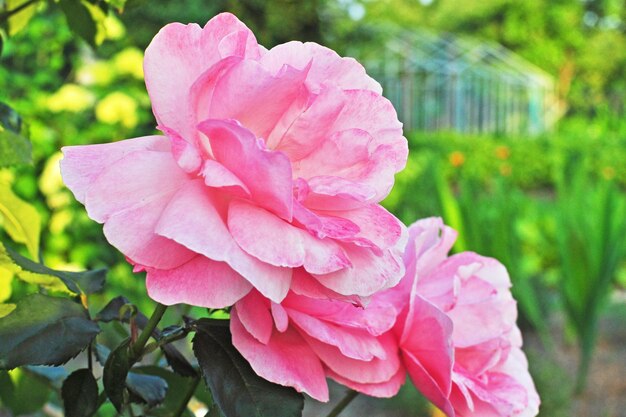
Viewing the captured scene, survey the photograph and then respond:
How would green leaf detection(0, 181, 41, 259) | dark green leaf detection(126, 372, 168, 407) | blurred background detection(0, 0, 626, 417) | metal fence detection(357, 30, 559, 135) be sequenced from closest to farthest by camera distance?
dark green leaf detection(126, 372, 168, 407), green leaf detection(0, 181, 41, 259), blurred background detection(0, 0, 626, 417), metal fence detection(357, 30, 559, 135)

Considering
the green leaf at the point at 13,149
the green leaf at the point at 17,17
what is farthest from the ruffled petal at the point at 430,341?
the green leaf at the point at 17,17

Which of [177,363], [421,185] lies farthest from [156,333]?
[421,185]

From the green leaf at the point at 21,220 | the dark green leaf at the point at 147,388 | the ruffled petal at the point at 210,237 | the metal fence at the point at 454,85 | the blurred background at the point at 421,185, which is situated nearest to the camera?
the ruffled petal at the point at 210,237

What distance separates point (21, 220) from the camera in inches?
17.7

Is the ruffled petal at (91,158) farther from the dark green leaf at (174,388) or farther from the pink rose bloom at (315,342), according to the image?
the dark green leaf at (174,388)

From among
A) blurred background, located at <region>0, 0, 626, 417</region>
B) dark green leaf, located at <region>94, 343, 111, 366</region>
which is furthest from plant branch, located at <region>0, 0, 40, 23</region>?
dark green leaf, located at <region>94, 343, 111, 366</region>

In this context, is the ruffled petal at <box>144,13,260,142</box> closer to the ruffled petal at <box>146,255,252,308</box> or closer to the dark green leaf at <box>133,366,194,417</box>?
the ruffled petal at <box>146,255,252,308</box>

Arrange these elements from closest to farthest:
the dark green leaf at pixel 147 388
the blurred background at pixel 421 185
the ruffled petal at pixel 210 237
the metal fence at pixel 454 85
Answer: the ruffled petal at pixel 210 237, the dark green leaf at pixel 147 388, the blurred background at pixel 421 185, the metal fence at pixel 454 85

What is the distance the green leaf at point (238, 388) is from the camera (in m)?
0.26

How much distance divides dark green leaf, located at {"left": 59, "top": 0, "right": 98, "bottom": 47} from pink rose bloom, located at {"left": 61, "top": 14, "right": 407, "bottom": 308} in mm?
235

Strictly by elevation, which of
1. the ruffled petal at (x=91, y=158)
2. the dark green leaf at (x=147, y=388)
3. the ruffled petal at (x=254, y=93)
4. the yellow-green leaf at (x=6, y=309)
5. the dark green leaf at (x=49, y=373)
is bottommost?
the dark green leaf at (x=49, y=373)

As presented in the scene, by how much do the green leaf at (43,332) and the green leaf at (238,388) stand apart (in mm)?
50

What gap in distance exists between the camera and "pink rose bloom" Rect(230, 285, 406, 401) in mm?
259

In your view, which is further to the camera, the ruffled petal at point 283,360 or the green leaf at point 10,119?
the green leaf at point 10,119
